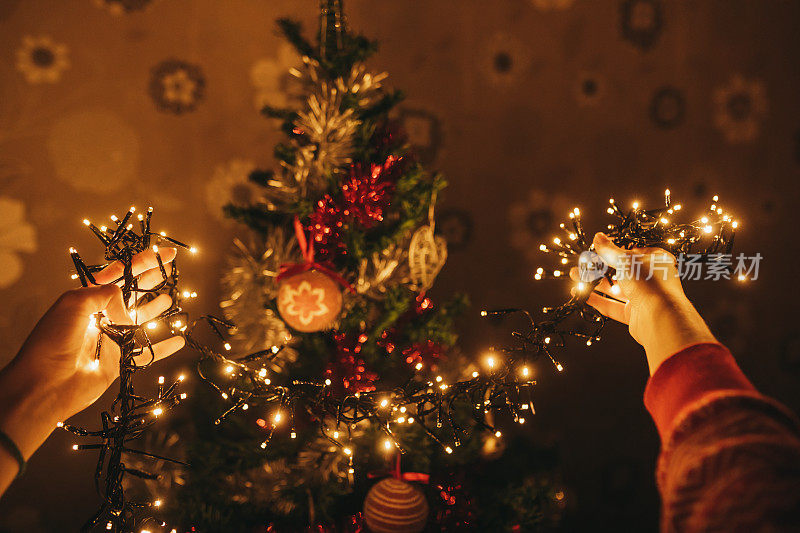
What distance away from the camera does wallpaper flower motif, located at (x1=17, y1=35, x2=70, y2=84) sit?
1.34 metres

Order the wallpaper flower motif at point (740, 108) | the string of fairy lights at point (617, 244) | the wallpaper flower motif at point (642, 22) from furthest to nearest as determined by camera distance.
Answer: the wallpaper flower motif at point (740, 108)
the wallpaper flower motif at point (642, 22)
the string of fairy lights at point (617, 244)

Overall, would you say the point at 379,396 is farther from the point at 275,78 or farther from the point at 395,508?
the point at 275,78

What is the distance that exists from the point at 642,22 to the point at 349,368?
5.47ft

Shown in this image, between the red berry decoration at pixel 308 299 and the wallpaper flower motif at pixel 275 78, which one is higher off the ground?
the wallpaper flower motif at pixel 275 78

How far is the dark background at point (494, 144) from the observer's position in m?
1.42

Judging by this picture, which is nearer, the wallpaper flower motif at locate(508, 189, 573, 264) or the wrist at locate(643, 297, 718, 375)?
the wrist at locate(643, 297, 718, 375)

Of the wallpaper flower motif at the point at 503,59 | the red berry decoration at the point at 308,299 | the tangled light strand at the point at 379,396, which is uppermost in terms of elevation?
the wallpaper flower motif at the point at 503,59

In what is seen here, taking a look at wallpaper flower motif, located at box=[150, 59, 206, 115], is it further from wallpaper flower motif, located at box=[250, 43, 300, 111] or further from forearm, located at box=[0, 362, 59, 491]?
forearm, located at box=[0, 362, 59, 491]

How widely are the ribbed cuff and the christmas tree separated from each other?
26 cm

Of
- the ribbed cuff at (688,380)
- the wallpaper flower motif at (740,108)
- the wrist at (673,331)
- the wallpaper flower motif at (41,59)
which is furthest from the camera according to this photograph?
the wallpaper flower motif at (740,108)

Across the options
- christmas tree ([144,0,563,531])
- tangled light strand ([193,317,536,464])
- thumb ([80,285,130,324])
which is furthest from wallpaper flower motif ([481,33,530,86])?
thumb ([80,285,130,324])

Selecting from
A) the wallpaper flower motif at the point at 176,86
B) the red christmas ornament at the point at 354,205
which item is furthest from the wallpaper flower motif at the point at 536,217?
the wallpaper flower motif at the point at 176,86

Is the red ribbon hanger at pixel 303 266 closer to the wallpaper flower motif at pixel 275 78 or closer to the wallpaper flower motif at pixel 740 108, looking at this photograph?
the wallpaper flower motif at pixel 275 78

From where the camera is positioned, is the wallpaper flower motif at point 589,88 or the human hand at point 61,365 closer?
the human hand at point 61,365
